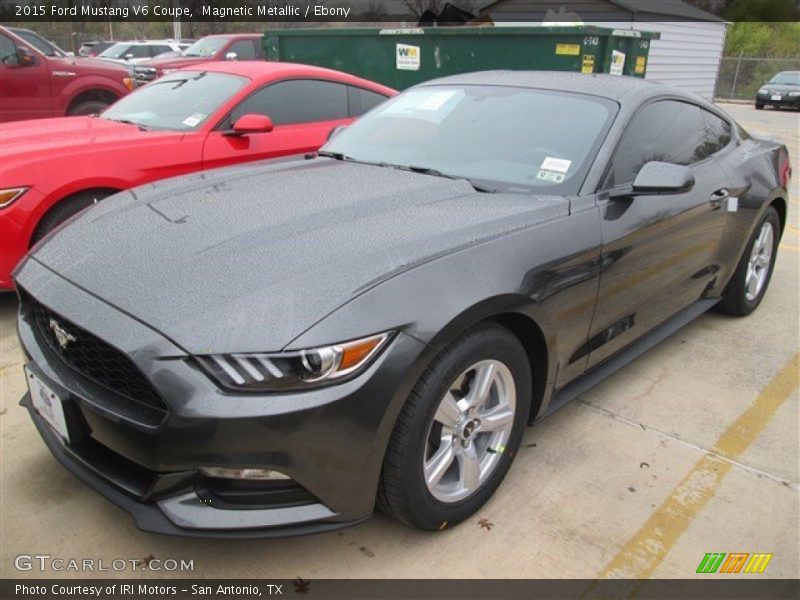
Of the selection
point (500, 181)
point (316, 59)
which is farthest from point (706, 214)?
point (316, 59)

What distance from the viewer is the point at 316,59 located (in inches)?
419

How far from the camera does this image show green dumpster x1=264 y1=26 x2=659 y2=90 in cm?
771

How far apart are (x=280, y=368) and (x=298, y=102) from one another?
3.87 meters

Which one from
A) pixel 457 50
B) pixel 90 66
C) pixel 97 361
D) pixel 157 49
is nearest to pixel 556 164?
pixel 97 361

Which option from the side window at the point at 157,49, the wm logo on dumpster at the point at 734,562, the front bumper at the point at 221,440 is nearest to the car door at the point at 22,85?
the front bumper at the point at 221,440

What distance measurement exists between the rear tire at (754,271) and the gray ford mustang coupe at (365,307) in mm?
930

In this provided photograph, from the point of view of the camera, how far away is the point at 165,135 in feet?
14.9

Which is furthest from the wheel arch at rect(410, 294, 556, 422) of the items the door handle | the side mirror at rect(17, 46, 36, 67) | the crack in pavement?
the side mirror at rect(17, 46, 36, 67)

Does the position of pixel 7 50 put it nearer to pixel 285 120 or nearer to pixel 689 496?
pixel 285 120

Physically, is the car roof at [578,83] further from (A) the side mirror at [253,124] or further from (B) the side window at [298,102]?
(B) the side window at [298,102]

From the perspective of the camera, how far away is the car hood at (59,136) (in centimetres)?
393

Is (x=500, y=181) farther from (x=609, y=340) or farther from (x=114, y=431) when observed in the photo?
(x=114, y=431)

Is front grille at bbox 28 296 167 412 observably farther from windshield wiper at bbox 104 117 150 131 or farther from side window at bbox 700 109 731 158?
side window at bbox 700 109 731 158

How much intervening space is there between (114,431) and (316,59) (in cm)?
970
